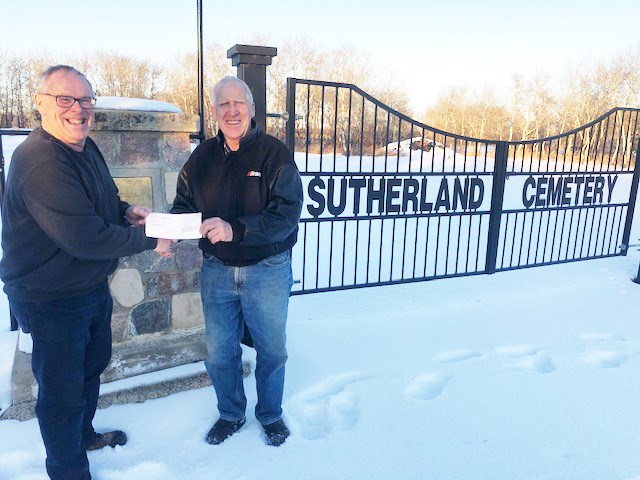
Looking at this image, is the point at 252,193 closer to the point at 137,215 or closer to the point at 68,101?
the point at 137,215

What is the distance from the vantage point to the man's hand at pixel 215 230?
1979 mm

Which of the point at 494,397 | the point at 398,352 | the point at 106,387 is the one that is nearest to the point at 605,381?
the point at 494,397

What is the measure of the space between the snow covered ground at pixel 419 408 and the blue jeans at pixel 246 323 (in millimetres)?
209

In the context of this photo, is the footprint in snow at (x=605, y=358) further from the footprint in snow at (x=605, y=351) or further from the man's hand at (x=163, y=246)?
the man's hand at (x=163, y=246)

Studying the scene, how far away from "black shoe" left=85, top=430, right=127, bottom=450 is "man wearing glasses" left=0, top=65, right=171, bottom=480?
1.03 feet

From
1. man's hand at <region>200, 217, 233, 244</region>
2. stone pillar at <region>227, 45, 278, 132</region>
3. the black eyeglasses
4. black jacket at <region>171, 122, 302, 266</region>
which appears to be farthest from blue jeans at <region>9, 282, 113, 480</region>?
stone pillar at <region>227, 45, 278, 132</region>

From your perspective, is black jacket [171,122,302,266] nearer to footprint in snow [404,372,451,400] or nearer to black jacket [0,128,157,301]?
black jacket [0,128,157,301]

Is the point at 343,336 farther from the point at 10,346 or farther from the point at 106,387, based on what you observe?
the point at 10,346

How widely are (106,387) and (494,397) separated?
89.6 inches

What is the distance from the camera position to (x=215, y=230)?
199 cm

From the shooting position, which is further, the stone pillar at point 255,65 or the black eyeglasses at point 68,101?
the stone pillar at point 255,65

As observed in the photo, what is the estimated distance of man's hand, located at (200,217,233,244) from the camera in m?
1.98

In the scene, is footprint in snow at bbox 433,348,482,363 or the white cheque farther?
Answer: footprint in snow at bbox 433,348,482,363

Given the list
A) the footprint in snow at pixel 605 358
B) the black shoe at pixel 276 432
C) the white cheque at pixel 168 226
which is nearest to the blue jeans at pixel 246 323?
the black shoe at pixel 276 432
